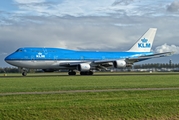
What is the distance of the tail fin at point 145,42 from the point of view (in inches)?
3191

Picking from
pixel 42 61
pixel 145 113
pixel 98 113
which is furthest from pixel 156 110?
pixel 42 61

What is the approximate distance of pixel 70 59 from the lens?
223 ft

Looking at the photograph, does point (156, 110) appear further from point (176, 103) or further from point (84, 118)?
point (84, 118)

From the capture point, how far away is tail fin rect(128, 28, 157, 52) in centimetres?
8106

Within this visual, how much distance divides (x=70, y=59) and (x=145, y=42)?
71.8 feet

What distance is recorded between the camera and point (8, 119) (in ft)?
63.0

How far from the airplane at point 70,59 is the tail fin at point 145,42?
3157mm

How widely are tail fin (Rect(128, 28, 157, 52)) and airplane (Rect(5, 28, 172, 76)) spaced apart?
3157 mm

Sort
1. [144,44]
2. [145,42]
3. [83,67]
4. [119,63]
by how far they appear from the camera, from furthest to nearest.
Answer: [145,42], [144,44], [119,63], [83,67]

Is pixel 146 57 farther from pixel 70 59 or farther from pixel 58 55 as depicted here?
pixel 58 55

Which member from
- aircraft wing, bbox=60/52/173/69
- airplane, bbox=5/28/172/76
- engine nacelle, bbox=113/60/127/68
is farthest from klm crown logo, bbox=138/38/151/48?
engine nacelle, bbox=113/60/127/68

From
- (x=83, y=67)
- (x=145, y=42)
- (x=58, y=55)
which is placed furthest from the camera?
(x=145, y=42)

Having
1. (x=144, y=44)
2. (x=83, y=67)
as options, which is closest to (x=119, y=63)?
(x=83, y=67)

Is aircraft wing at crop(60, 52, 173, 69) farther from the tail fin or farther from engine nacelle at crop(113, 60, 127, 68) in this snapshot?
the tail fin
